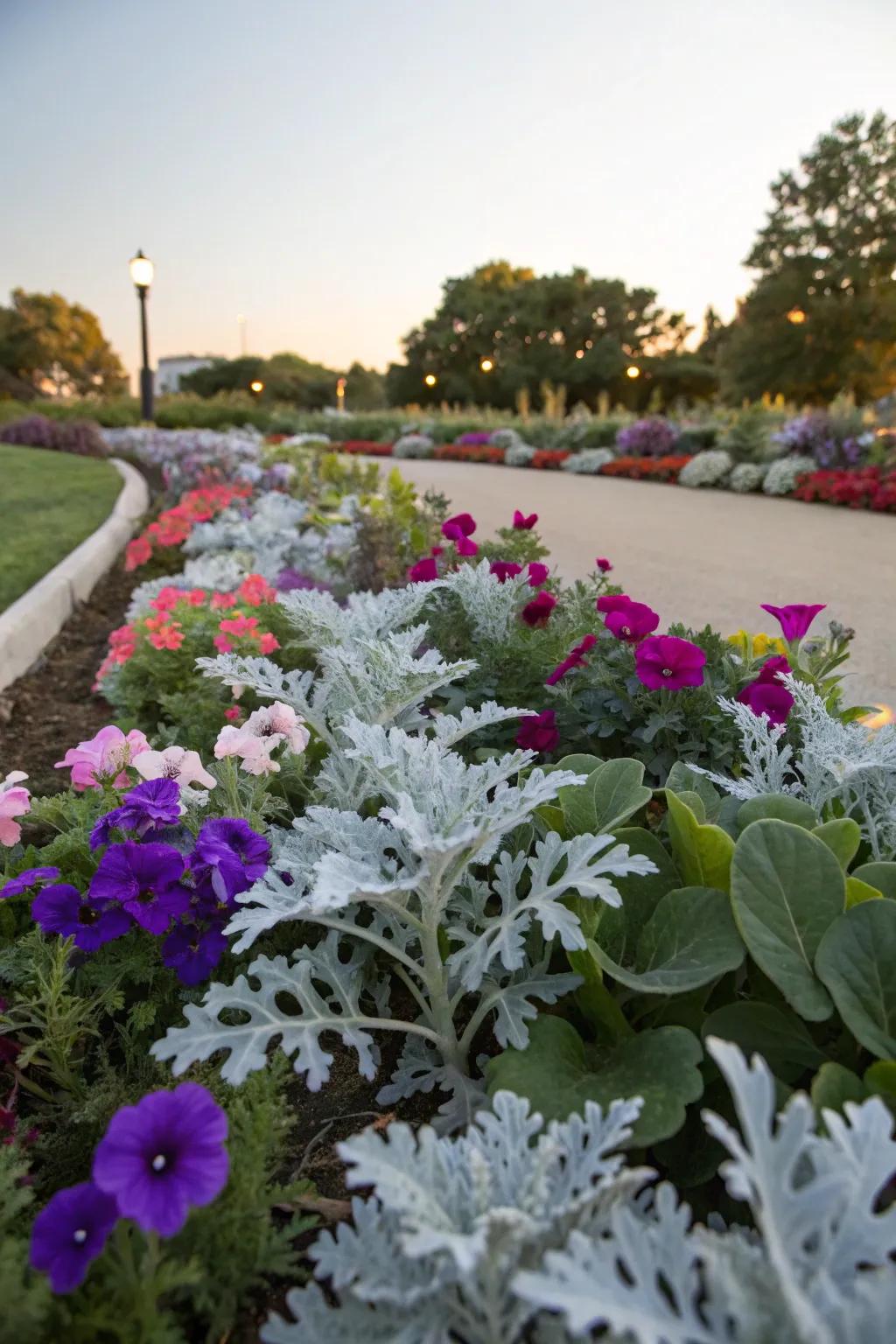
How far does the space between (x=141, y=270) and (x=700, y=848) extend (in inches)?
612

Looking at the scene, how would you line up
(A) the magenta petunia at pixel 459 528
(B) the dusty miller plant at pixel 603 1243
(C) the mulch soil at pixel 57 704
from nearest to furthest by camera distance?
(B) the dusty miller plant at pixel 603 1243
(C) the mulch soil at pixel 57 704
(A) the magenta petunia at pixel 459 528

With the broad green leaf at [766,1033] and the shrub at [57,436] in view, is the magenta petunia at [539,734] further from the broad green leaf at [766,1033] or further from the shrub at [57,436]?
the shrub at [57,436]

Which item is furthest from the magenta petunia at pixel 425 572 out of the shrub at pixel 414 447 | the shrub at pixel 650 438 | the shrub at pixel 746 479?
the shrub at pixel 414 447

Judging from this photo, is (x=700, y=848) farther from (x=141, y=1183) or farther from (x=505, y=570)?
(x=505, y=570)

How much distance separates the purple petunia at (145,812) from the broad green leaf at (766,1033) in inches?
36.5

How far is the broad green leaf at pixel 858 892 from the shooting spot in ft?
4.06

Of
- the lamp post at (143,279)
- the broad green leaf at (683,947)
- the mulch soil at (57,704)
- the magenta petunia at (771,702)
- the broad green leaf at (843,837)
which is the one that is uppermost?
the lamp post at (143,279)

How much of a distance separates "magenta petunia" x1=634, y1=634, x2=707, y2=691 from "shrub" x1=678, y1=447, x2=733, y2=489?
396 inches

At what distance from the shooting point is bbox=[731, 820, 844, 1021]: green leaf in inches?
46.1

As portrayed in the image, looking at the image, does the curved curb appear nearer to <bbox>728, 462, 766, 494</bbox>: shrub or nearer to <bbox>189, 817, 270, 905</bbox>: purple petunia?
<bbox>189, 817, 270, 905</bbox>: purple petunia

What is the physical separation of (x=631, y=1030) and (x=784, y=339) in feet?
120

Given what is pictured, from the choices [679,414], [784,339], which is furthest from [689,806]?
[784,339]

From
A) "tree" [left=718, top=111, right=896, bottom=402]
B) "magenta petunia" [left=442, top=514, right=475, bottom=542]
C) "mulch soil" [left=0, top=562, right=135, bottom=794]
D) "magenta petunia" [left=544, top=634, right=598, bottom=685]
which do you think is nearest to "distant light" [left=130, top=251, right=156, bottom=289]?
"mulch soil" [left=0, top=562, right=135, bottom=794]

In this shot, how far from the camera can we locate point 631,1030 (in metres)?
1.31
